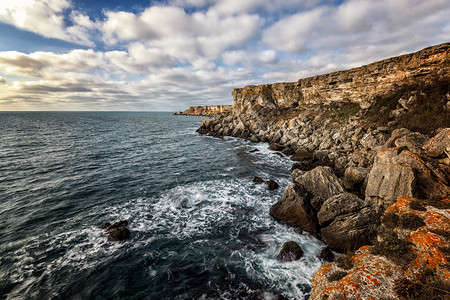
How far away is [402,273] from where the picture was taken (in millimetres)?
6223

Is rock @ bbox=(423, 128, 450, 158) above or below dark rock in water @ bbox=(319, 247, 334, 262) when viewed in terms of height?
above

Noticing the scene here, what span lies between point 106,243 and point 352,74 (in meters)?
58.4

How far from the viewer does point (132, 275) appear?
37.6 ft

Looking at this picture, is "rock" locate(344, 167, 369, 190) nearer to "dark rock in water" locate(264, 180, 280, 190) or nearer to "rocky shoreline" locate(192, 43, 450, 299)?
"rocky shoreline" locate(192, 43, 450, 299)

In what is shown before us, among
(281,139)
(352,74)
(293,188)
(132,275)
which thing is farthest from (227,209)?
(352,74)

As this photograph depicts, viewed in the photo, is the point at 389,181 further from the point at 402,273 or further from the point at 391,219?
the point at 402,273

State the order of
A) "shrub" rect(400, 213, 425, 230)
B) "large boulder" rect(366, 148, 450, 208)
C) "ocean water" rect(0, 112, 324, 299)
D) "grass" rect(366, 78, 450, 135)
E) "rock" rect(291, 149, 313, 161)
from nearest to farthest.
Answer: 1. "shrub" rect(400, 213, 425, 230)
2. "ocean water" rect(0, 112, 324, 299)
3. "large boulder" rect(366, 148, 450, 208)
4. "grass" rect(366, 78, 450, 135)
5. "rock" rect(291, 149, 313, 161)

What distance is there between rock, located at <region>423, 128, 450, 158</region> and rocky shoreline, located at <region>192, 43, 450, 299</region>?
0.06m

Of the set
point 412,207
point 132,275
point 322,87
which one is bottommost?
point 132,275

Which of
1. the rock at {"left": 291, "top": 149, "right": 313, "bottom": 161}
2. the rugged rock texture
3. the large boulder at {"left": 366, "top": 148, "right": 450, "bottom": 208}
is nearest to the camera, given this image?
the rugged rock texture

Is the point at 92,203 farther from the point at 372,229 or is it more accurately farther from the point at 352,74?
the point at 352,74

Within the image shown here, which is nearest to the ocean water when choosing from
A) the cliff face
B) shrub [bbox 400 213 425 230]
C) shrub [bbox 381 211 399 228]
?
shrub [bbox 381 211 399 228]

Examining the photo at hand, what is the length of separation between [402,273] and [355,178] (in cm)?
1471

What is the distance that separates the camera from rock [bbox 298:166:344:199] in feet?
58.5
